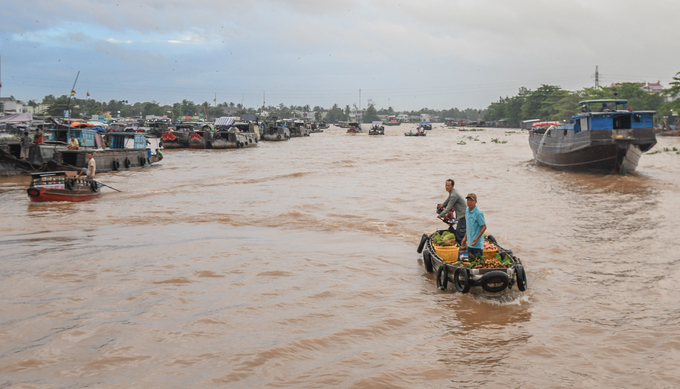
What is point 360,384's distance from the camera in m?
6.03

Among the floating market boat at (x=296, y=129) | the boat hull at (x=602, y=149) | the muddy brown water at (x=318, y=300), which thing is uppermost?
the floating market boat at (x=296, y=129)

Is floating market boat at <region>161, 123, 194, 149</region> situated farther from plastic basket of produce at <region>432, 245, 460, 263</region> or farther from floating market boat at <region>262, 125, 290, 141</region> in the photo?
plastic basket of produce at <region>432, 245, 460, 263</region>

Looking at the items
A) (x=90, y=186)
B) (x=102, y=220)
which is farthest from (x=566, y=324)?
(x=90, y=186)

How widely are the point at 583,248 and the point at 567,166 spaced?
53.1 feet

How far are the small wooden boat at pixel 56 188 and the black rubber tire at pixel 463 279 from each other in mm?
14211

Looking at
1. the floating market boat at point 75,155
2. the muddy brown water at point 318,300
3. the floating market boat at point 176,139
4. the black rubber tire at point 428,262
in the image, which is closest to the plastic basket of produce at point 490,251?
the muddy brown water at point 318,300

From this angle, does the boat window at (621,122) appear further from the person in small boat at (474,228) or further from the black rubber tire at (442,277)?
the black rubber tire at (442,277)

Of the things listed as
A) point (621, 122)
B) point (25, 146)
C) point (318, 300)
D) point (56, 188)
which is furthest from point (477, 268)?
point (25, 146)

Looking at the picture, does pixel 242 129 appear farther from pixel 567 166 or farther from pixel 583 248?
pixel 583 248

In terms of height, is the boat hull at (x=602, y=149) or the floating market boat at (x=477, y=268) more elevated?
the boat hull at (x=602, y=149)

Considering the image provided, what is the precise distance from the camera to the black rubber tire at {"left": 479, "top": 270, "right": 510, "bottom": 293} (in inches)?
320

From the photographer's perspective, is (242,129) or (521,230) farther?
(242,129)

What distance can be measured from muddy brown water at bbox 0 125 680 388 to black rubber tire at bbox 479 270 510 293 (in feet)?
0.92

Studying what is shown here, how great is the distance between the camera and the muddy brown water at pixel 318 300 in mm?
6301
